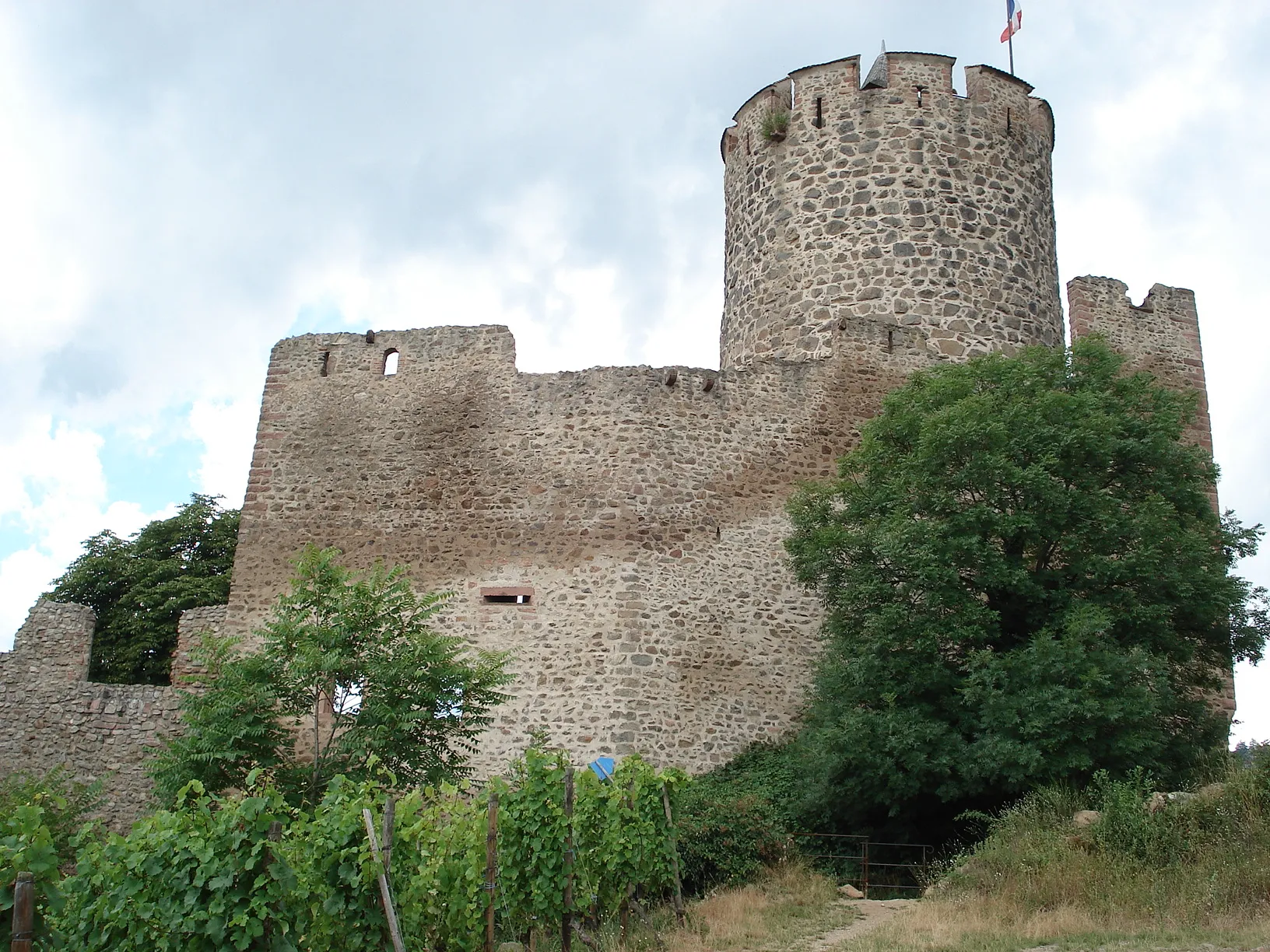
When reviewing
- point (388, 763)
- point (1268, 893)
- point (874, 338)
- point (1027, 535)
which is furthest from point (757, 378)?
point (1268, 893)

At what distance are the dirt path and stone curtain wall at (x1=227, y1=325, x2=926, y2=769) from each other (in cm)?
352

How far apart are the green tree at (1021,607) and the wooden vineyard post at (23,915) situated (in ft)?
29.0

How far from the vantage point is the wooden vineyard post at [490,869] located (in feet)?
29.8

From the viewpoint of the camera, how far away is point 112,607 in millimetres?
24141

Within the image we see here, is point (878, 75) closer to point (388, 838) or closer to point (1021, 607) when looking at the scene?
point (1021, 607)

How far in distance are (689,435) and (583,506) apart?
1747 millimetres

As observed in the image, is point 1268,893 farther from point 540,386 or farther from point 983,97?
point 983,97

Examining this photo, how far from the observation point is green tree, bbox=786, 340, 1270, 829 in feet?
41.3

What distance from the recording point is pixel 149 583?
79.1ft

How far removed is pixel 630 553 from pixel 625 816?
5561 mm

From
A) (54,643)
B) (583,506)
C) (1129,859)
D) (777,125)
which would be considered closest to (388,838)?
(1129,859)

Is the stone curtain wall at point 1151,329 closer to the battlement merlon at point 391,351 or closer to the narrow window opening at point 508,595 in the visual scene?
the battlement merlon at point 391,351

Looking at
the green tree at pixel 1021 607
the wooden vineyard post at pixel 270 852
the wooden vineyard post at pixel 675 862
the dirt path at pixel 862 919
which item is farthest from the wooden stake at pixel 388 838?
the green tree at pixel 1021 607

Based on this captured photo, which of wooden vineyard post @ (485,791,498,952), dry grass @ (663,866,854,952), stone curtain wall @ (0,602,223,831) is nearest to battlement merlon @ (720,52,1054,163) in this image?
dry grass @ (663,866,854,952)
